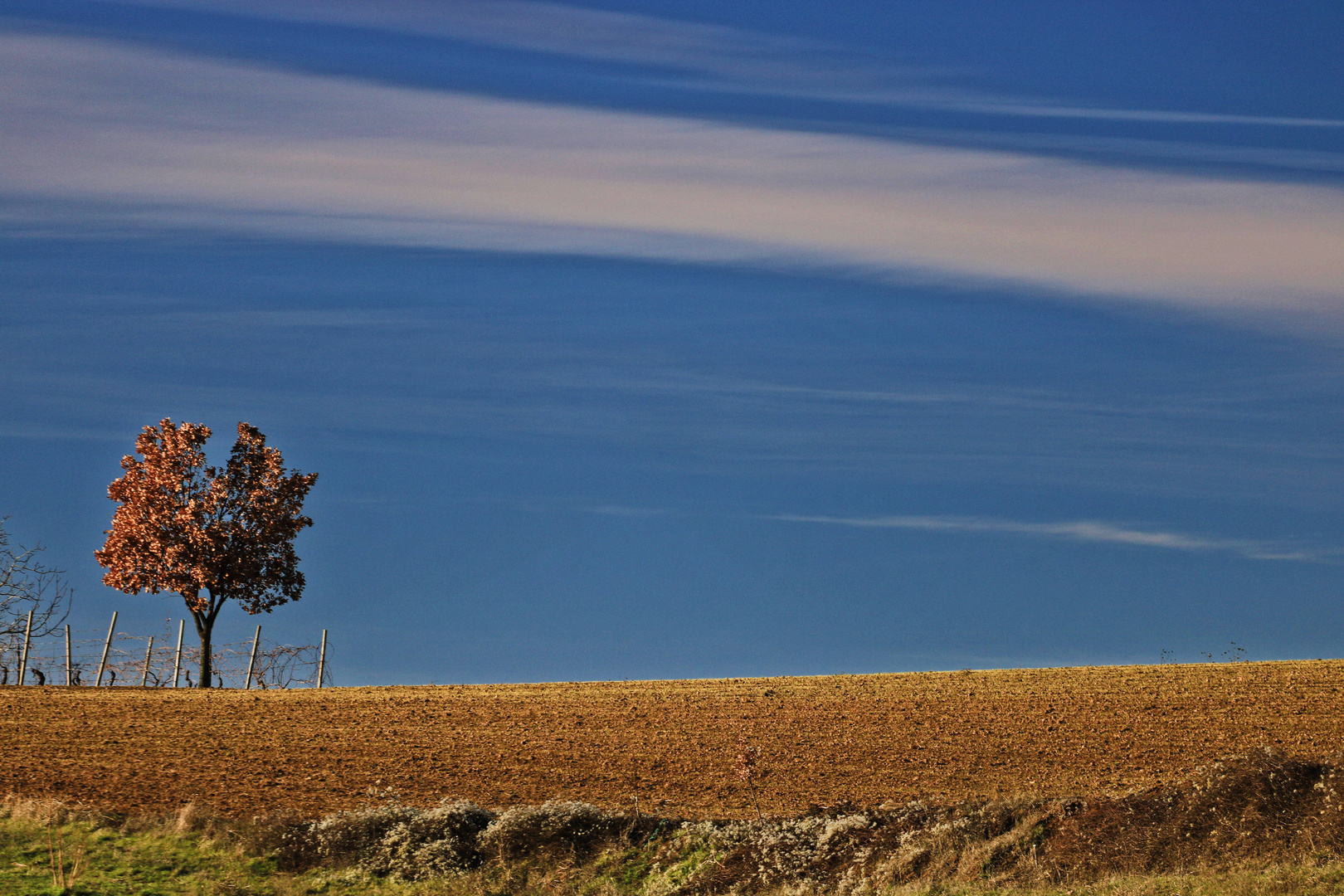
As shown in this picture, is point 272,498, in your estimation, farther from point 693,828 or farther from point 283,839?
point 693,828

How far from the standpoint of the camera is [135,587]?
49875 mm

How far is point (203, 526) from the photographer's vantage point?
5022 cm

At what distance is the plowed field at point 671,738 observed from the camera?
91.4 ft

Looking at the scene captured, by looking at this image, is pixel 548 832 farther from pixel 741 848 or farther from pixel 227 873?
pixel 227 873

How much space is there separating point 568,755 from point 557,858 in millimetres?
9055

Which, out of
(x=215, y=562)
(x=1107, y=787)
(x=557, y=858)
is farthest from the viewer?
(x=215, y=562)

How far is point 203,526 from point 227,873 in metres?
29.8

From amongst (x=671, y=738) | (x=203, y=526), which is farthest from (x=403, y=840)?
(x=203, y=526)

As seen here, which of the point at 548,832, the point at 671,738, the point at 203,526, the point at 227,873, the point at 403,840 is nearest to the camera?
the point at 227,873

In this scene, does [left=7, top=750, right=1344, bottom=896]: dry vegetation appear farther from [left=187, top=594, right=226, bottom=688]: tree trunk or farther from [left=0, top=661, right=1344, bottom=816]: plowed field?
[left=187, top=594, right=226, bottom=688]: tree trunk

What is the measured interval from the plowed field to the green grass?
2.08 metres

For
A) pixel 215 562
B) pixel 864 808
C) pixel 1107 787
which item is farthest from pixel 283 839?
pixel 215 562

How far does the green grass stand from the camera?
862 inches

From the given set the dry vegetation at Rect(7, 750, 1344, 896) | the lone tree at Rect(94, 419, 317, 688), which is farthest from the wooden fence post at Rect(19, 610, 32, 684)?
the dry vegetation at Rect(7, 750, 1344, 896)
